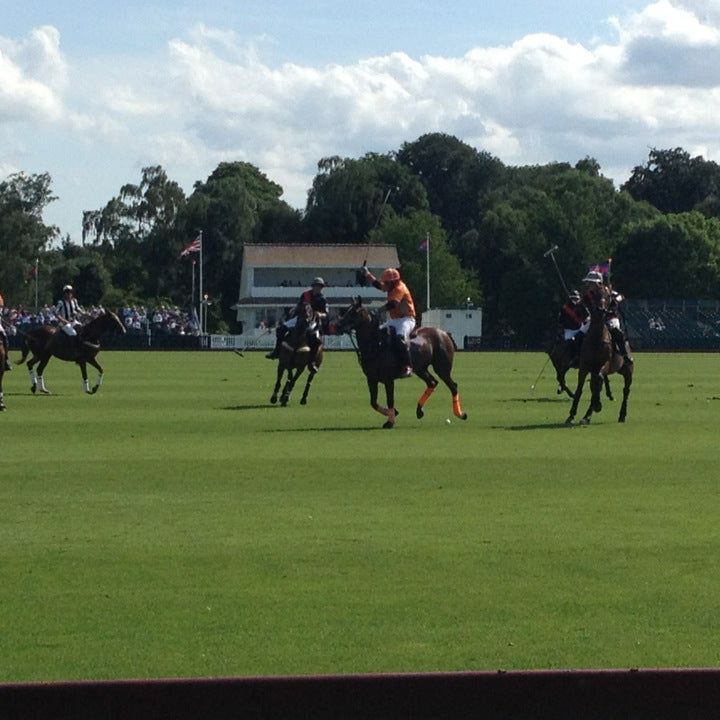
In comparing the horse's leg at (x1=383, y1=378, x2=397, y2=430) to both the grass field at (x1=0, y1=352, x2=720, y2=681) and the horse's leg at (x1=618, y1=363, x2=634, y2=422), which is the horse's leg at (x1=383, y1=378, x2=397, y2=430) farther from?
the horse's leg at (x1=618, y1=363, x2=634, y2=422)

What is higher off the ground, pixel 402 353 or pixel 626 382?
pixel 402 353

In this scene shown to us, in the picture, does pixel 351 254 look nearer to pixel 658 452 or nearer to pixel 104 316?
pixel 104 316

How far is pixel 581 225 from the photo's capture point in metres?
96.2

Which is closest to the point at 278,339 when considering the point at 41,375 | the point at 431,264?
the point at 41,375

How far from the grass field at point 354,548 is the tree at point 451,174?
351ft

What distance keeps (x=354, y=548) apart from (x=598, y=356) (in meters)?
11.6

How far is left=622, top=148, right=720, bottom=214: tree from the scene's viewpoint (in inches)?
4756

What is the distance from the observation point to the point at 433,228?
346 feet

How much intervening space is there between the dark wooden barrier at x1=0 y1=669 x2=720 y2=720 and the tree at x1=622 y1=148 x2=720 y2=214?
11590 cm

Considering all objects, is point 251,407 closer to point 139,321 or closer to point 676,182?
point 139,321

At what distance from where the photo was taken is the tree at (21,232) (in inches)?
4183

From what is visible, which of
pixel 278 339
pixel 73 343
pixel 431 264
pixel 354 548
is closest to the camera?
pixel 354 548

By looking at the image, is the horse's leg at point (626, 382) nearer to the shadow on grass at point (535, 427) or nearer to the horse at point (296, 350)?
the shadow on grass at point (535, 427)

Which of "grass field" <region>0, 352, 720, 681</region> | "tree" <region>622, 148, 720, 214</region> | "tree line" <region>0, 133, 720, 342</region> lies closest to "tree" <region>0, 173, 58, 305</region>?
"tree line" <region>0, 133, 720, 342</region>
